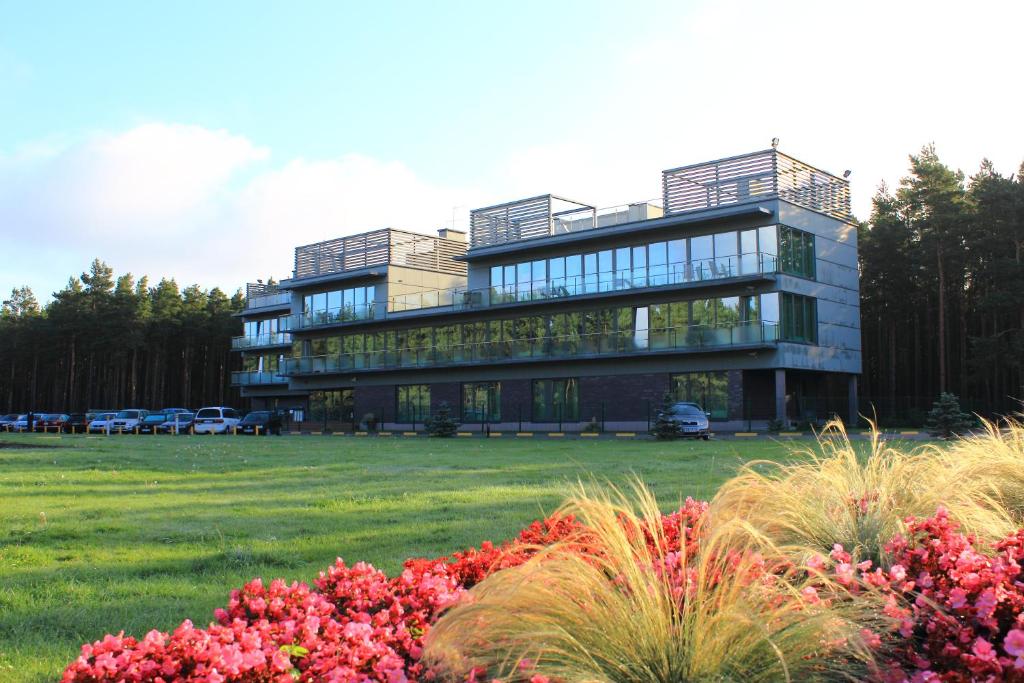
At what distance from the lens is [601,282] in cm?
4581

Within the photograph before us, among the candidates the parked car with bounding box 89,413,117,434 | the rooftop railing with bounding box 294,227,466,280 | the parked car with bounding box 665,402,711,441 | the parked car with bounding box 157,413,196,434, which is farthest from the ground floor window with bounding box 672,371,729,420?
the parked car with bounding box 89,413,117,434

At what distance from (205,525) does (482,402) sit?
137ft

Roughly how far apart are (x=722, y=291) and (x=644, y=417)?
23.6 feet

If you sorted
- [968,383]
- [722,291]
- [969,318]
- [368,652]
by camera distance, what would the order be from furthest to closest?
[969,318] → [968,383] → [722,291] → [368,652]

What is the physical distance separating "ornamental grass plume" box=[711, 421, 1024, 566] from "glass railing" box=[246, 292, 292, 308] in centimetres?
6921

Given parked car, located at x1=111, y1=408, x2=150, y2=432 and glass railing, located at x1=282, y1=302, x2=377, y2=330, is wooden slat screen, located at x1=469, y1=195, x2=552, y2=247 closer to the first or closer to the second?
glass railing, located at x1=282, y1=302, x2=377, y2=330

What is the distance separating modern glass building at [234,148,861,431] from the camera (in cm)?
4097

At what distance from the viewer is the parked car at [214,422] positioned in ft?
175

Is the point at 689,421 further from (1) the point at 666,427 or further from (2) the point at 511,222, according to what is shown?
(2) the point at 511,222

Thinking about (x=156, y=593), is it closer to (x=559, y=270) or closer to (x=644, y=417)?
(x=644, y=417)

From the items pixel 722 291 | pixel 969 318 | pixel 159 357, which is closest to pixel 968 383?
pixel 969 318

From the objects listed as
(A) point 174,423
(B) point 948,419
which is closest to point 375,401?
(A) point 174,423

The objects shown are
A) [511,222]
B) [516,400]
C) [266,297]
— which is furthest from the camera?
[266,297]

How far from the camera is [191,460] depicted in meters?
20.6
